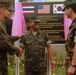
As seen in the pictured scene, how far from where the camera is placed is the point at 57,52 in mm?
7750

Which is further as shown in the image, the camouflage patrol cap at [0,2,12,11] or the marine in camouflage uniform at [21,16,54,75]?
the marine in camouflage uniform at [21,16,54,75]

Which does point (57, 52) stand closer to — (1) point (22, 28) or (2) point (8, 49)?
(1) point (22, 28)

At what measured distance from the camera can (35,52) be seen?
21.0ft

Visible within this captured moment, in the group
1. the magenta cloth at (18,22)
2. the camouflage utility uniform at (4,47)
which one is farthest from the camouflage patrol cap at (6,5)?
the magenta cloth at (18,22)

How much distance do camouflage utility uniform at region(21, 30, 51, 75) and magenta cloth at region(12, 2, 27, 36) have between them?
1046mm

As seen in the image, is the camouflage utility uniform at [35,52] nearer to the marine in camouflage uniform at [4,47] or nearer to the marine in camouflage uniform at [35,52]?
the marine in camouflage uniform at [35,52]

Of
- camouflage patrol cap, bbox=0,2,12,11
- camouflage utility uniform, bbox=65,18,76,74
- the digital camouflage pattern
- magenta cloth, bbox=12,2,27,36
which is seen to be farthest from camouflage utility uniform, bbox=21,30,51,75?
camouflage utility uniform, bbox=65,18,76,74

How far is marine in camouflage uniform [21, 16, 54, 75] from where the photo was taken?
641 cm

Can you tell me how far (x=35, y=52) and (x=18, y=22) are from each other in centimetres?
142

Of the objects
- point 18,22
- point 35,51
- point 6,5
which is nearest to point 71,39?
point 6,5

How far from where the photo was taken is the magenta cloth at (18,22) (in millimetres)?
7559

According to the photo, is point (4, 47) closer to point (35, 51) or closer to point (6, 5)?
point (6, 5)

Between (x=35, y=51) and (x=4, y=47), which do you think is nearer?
(x=4, y=47)

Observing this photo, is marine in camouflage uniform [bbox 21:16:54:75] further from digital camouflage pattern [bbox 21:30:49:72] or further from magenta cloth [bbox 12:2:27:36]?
magenta cloth [bbox 12:2:27:36]
